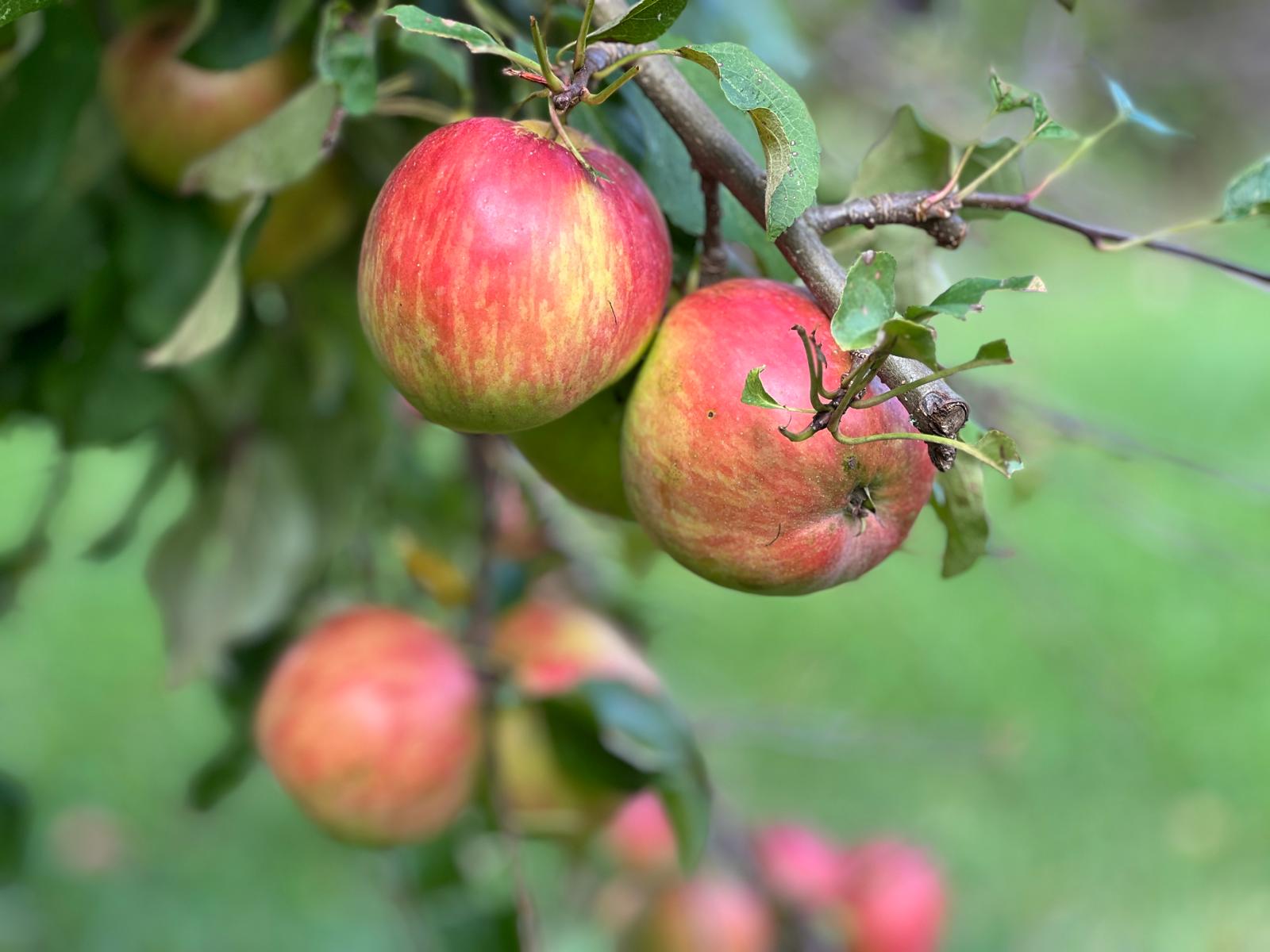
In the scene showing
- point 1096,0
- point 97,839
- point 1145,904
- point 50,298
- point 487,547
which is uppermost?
point 50,298

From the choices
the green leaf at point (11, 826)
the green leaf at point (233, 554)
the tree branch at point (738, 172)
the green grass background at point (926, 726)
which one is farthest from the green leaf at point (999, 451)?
the green leaf at point (11, 826)

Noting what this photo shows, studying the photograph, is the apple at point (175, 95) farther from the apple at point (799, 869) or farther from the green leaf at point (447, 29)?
the apple at point (799, 869)

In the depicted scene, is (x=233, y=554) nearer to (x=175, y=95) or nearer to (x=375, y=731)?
(x=375, y=731)

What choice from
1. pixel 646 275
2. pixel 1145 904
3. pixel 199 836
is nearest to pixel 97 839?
pixel 199 836

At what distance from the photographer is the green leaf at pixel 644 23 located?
40cm

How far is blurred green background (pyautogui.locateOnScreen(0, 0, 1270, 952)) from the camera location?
186 centimetres

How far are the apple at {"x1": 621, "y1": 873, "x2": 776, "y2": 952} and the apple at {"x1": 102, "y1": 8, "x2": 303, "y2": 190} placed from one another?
0.87 metres

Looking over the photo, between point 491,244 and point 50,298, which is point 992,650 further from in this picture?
point 491,244

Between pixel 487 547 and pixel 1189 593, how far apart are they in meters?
2.33

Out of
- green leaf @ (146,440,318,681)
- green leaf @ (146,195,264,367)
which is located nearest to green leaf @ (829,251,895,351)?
green leaf @ (146,195,264,367)

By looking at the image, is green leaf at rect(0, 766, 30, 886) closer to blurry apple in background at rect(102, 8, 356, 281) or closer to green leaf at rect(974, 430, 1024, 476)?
blurry apple in background at rect(102, 8, 356, 281)

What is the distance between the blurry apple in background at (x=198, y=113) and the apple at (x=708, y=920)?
80cm

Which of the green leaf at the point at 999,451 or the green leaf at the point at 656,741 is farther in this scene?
the green leaf at the point at 656,741

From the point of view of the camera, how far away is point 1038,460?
3.51ft
